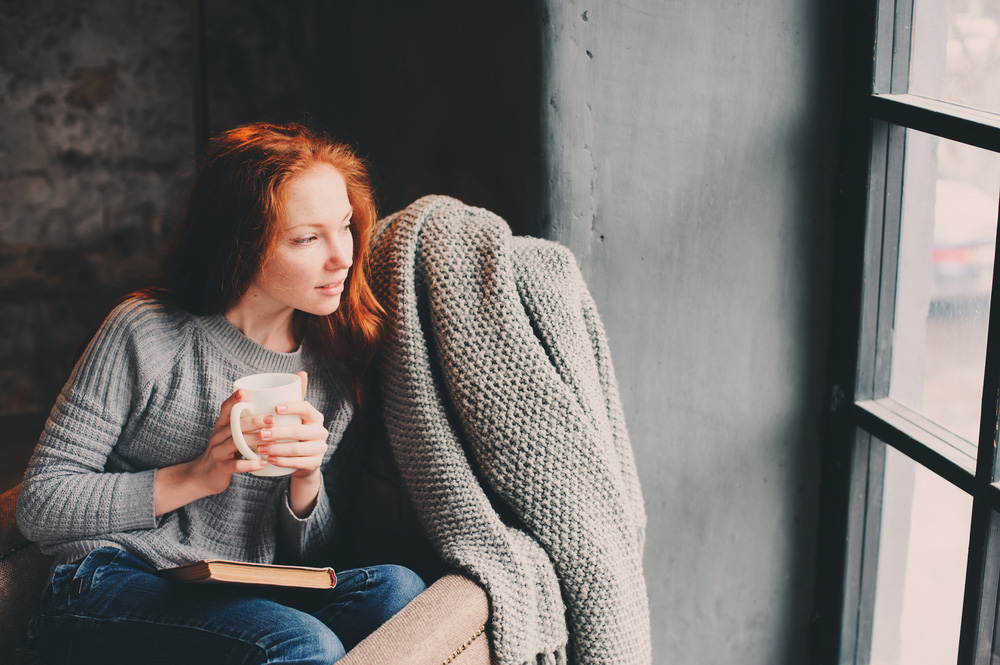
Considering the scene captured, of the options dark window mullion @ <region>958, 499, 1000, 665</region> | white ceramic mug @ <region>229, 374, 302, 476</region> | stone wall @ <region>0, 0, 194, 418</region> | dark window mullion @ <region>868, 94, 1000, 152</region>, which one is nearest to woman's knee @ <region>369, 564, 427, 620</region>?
white ceramic mug @ <region>229, 374, 302, 476</region>

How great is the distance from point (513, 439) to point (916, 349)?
71 centimetres

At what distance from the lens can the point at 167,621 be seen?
3.42ft

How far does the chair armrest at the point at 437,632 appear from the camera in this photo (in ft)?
3.18

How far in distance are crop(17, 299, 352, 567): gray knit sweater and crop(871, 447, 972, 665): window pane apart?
0.94 metres

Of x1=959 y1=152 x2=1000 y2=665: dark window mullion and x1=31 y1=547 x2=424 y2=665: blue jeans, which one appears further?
x1=959 y1=152 x2=1000 y2=665: dark window mullion

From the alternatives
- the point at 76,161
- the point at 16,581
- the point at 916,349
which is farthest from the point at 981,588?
the point at 76,161

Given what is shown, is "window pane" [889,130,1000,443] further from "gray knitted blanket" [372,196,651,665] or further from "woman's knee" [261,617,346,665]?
"woman's knee" [261,617,346,665]

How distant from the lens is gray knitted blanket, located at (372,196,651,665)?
1175 millimetres

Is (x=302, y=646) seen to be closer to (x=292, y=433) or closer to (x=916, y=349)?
(x=292, y=433)

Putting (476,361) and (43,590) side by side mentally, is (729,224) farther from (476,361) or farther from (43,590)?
(43,590)

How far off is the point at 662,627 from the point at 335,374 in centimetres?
83

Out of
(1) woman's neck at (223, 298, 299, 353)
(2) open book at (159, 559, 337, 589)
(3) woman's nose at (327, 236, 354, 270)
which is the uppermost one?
(3) woman's nose at (327, 236, 354, 270)

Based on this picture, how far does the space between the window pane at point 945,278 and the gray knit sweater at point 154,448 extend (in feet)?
3.05

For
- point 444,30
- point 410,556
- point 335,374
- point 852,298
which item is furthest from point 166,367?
point 852,298
